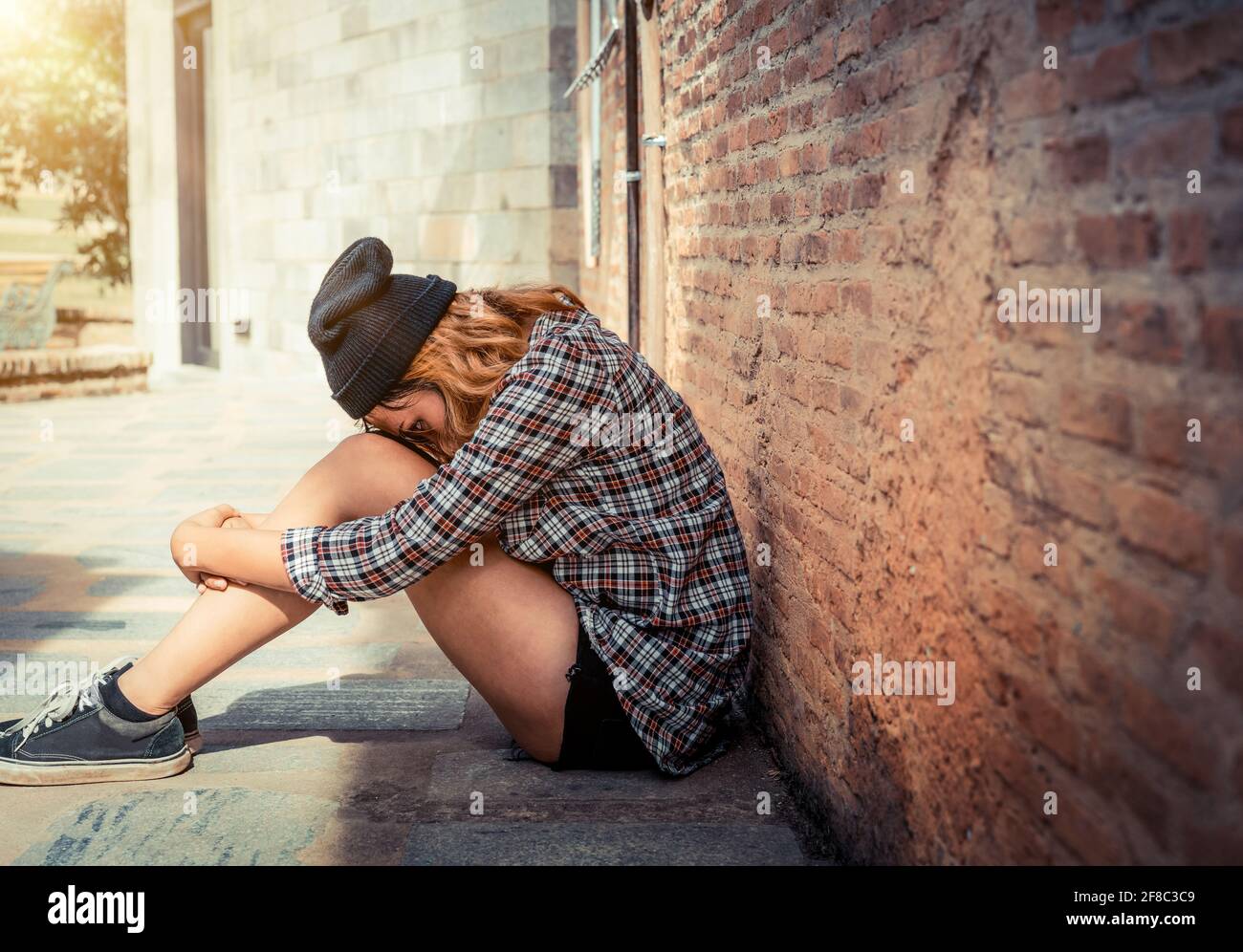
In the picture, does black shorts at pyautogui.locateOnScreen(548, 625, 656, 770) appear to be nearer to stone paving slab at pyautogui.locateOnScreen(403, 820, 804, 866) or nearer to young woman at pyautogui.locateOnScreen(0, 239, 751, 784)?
young woman at pyautogui.locateOnScreen(0, 239, 751, 784)

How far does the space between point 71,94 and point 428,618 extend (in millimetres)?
17445

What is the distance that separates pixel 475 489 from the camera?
2.25 meters

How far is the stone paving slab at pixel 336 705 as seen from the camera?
2.97 metres

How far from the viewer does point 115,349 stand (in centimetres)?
1010

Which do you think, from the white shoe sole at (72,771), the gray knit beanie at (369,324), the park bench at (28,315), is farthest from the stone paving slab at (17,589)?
the park bench at (28,315)

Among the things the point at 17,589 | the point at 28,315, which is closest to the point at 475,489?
the point at 17,589

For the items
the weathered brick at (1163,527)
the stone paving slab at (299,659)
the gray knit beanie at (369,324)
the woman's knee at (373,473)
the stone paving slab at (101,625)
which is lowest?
the stone paving slab at (299,659)

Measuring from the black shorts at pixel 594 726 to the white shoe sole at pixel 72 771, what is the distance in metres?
0.81

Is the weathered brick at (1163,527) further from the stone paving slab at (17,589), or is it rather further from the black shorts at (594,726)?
the stone paving slab at (17,589)

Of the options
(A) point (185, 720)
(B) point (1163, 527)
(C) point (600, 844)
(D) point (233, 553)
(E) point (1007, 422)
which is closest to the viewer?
(B) point (1163, 527)

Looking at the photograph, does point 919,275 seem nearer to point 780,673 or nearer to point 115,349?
point 780,673

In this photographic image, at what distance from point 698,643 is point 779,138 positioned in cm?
101

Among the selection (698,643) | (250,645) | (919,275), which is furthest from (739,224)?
(250,645)

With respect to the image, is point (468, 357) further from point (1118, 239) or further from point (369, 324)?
point (1118, 239)
